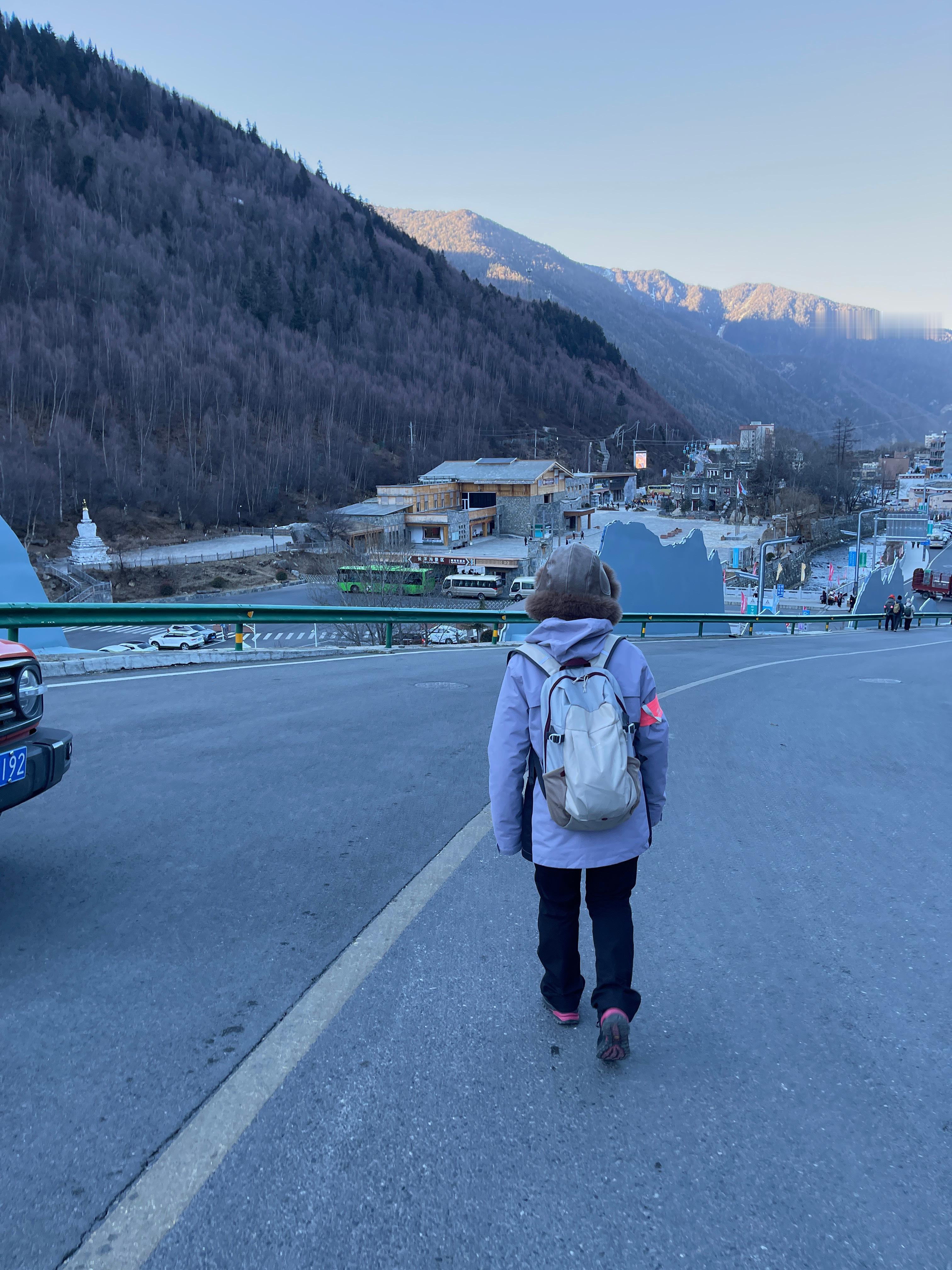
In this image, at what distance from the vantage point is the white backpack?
2.60 meters

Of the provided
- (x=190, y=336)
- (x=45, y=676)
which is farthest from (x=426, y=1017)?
(x=190, y=336)

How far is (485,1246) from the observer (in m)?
2.00

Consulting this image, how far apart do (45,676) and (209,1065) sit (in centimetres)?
812

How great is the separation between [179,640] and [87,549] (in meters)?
34.1

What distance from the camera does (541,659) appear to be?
109 inches

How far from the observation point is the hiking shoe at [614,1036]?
8.86ft

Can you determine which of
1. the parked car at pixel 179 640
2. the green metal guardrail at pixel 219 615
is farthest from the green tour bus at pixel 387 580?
the green metal guardrail at pixel 219 615

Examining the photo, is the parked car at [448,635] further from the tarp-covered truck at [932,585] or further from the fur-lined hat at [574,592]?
the tarp-covered truck at [932,585]

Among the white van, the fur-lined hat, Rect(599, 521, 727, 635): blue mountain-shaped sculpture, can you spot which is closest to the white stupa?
the white van

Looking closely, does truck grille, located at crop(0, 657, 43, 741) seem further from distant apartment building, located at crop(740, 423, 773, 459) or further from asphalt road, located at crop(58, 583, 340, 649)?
distant apartment building, located at crop(740, 423, 773, 459)

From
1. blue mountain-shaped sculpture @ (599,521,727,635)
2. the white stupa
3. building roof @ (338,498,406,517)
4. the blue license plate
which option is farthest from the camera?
building roof @ (338,498,406,517)

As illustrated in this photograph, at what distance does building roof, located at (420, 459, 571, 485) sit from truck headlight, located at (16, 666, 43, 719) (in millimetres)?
75865

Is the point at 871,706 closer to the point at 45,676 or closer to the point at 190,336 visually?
the point at 45,676

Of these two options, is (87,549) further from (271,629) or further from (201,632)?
(201,632)
